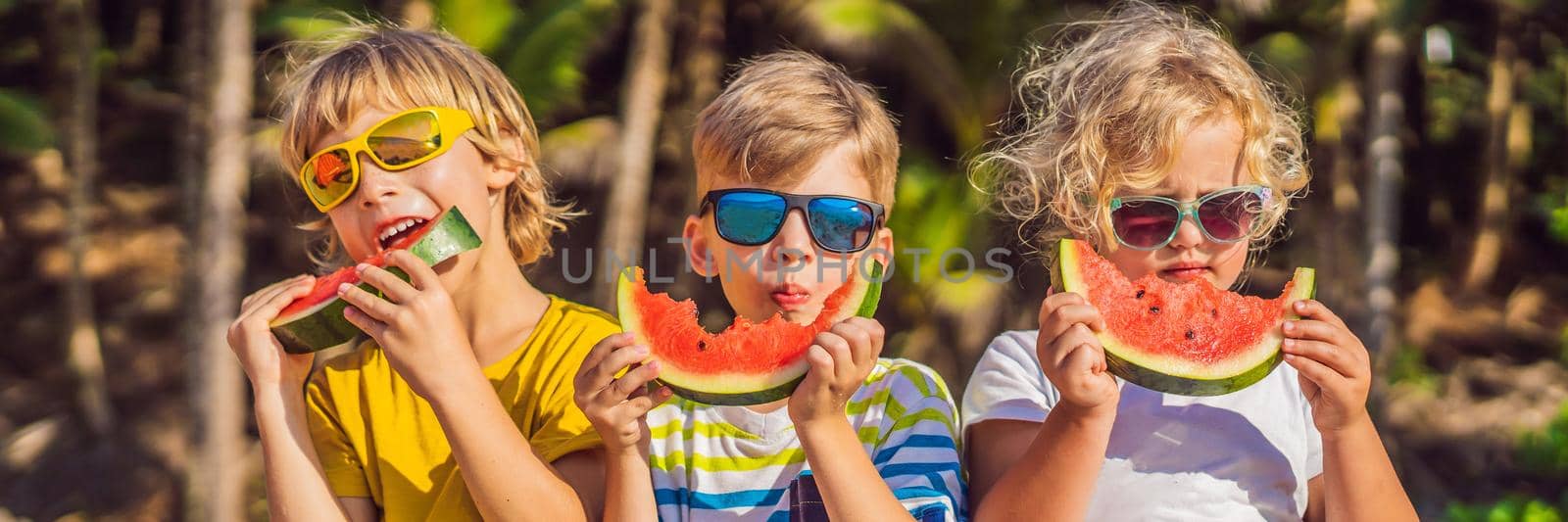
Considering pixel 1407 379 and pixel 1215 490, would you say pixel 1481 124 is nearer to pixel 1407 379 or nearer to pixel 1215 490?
pixel 1407 379

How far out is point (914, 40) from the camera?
22.4 metres

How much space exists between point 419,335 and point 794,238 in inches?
37.0

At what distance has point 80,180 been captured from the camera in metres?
24.3

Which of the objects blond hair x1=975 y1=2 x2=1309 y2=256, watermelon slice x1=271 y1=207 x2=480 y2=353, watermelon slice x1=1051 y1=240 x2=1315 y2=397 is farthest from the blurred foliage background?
watermelon slice x1=271 y1=207 x2=480 y2=353

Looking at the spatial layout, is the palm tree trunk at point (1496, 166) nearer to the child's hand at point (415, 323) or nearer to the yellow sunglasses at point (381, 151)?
the yellow sunglasses at point (381, 151)

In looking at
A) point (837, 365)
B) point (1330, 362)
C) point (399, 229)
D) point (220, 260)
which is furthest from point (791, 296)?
point (220, 260)

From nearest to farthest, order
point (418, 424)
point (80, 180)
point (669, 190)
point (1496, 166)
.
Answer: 1. point (418, 424)
2. point (80, 180)
3. point (1496, 166)
4. point (669, 190)

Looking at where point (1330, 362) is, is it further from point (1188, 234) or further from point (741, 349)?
point (741, 349)

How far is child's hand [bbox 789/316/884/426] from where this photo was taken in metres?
2.94

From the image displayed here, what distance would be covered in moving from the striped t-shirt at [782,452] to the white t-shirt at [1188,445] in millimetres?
176

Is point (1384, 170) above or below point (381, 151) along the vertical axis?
below

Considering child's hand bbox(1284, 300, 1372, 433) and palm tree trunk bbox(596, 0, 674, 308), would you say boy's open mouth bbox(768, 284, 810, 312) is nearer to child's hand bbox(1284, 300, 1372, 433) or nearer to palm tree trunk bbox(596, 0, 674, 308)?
child's hand bbox(1284, 300, 1372, 433)

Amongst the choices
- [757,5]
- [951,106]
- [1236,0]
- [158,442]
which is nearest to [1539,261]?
[1236,0]

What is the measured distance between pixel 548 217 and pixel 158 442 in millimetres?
23972
